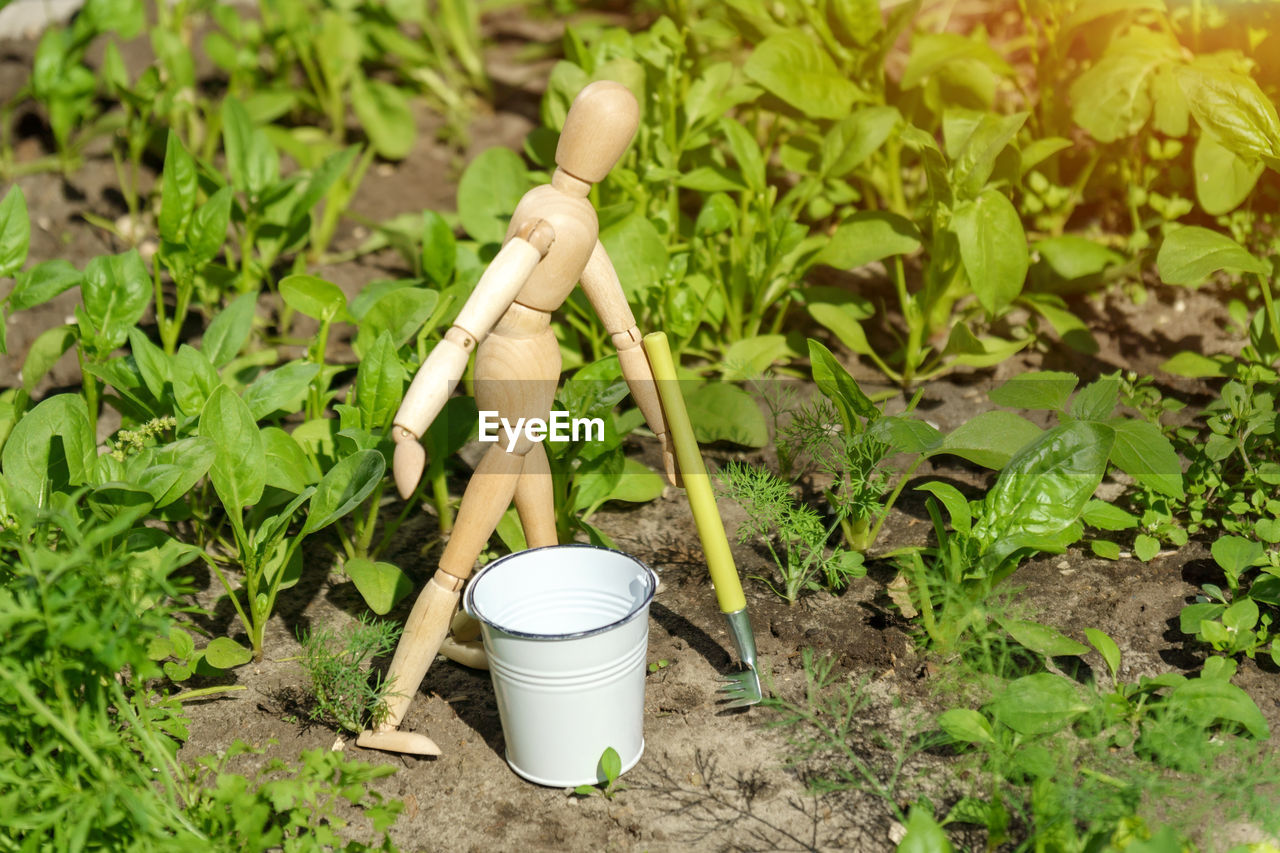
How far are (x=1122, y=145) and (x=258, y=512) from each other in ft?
8.35

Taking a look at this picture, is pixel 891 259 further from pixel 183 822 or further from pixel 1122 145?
pixel 183 822

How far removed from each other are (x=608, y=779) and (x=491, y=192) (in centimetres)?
168

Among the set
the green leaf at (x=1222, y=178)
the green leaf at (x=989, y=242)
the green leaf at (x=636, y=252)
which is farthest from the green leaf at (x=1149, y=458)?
the green leaf at (x=636, y=252)

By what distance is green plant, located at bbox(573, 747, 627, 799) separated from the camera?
6.02ft

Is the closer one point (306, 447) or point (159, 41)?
point (306, 447)

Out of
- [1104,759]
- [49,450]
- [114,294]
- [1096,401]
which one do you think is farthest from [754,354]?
[49,450]

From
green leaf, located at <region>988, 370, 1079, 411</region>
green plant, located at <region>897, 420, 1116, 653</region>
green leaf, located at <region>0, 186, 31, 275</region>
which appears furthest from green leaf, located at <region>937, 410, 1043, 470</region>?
green leaf, located at <region>0, 186, 31, 275</region>

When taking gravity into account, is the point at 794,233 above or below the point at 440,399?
below

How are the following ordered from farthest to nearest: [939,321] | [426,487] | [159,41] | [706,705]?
[159,41] → [939,321] → [426,487] → [706,705]

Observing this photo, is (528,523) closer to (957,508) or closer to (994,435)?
(957,508)

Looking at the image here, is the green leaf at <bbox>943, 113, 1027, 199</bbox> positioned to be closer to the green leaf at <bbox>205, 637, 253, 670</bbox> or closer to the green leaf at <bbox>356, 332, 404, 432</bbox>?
the green leaf at <bbox>356, 332, 404, 432</bbox>

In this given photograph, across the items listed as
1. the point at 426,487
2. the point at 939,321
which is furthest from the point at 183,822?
the point at 939,321

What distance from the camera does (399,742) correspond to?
192 centimetres

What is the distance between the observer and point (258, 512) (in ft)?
7.50
